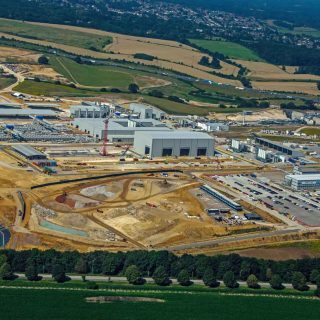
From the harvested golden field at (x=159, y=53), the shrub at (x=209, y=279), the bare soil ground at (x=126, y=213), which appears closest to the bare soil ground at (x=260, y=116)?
the harvested golden field at (x=159, y=53)

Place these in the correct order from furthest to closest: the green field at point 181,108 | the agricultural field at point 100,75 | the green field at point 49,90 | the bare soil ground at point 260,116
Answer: the agricultural field at point 100,75 → the green field at point 49,90 → the bare soil ground at point 260,116 → the green field at point 181,108

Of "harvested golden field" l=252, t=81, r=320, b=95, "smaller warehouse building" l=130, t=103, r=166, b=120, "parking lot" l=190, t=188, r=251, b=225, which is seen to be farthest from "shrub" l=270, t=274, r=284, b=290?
"harvested golden field" l=252, t=81, r=320, b=95

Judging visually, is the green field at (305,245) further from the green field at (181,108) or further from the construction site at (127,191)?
the green field at (181,108)

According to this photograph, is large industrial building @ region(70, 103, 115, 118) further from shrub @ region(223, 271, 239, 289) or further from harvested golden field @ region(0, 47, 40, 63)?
shrub @ region(223, 271, 239, 289)

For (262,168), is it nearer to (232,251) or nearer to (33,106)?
(232,251)

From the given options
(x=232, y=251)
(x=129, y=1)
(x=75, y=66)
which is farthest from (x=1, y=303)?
(x=129, y=1)
